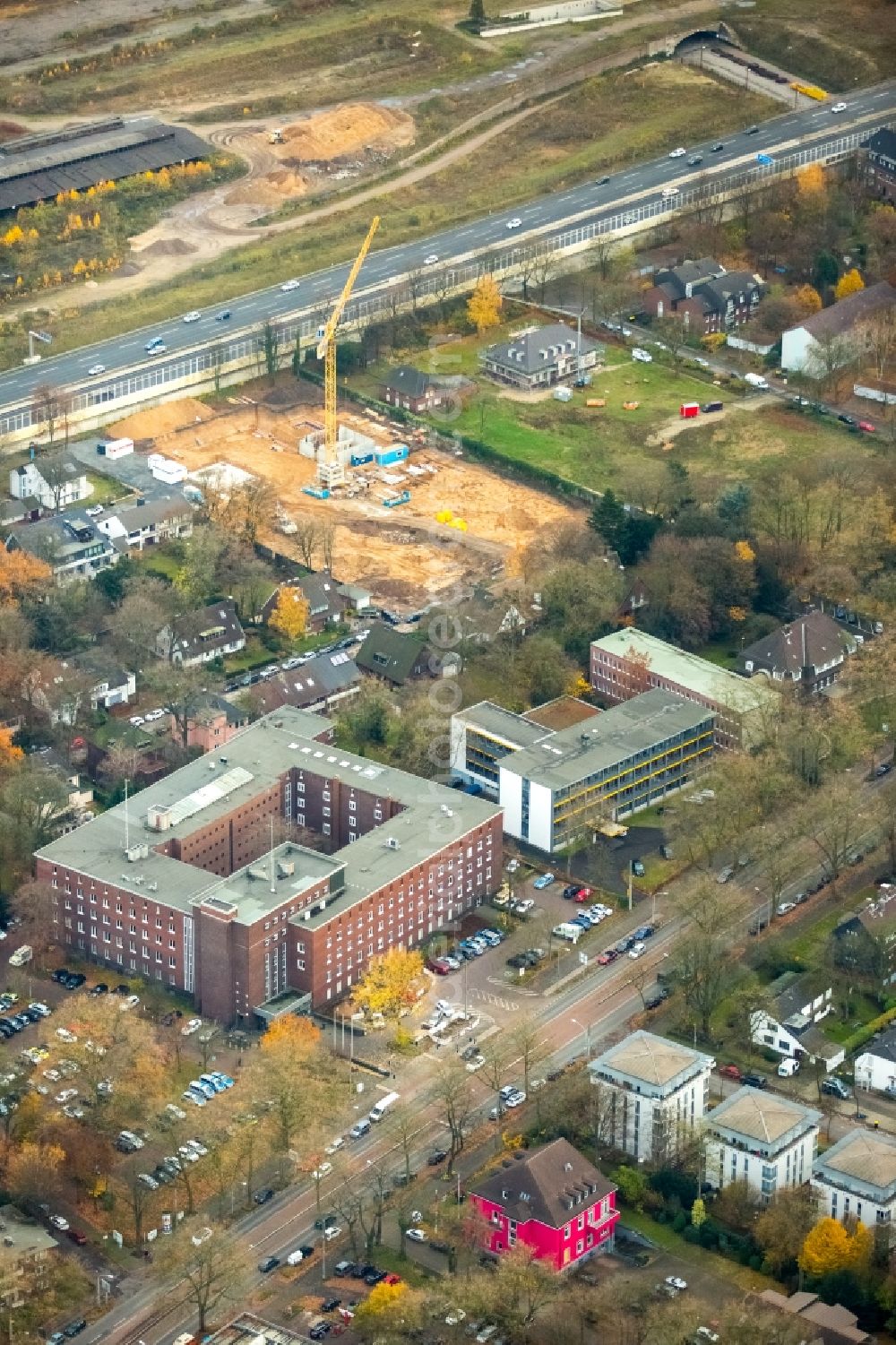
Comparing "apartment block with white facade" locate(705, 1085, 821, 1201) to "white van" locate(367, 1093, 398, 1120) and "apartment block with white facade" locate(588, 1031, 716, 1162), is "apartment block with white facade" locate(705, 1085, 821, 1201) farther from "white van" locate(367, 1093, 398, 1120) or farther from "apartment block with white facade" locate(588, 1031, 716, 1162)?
"white van" locate(367, 1093, 398, 1120)

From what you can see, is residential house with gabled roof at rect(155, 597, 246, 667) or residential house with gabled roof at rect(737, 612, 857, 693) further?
residential house with gabled roof at rect(155, 597, 246, 667)

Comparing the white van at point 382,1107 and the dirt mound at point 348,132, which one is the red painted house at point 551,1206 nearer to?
the white van at point 382,1107

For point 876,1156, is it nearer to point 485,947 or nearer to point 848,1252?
point 848,1252

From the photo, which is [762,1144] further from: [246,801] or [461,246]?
[461,246]

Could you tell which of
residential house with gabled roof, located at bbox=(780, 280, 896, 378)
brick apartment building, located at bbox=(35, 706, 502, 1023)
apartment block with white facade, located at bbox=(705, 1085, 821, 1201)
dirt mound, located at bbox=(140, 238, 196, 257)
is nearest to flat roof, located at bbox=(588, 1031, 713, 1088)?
apartment block with white facade, located at bbox=(705, 1085, 821, 1201)

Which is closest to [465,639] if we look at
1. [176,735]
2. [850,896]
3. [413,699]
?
[413,699]

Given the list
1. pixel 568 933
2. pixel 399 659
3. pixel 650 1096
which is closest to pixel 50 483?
pixel 399 659

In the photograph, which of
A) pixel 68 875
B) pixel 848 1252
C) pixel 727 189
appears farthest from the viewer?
pixel 727 189
